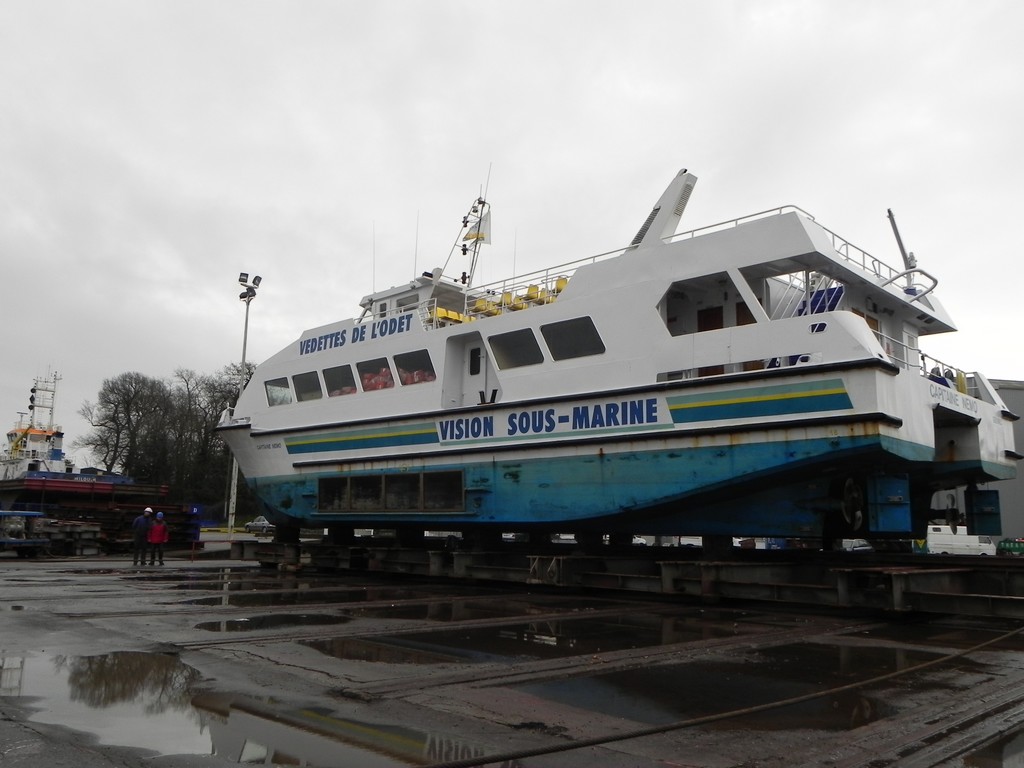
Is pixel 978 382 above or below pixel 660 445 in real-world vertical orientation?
above

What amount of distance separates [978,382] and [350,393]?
34.8 feet

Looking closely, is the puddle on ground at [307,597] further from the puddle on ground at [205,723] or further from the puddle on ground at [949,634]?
the puddle on ground at [949,634]

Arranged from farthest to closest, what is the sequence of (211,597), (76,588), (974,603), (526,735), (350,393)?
(350,393) → (76,588) → (211,597) → (974,603) → (526,735)

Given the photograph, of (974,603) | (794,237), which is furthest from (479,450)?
(974,603)

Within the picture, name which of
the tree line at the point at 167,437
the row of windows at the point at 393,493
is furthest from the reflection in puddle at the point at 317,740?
the tree line at the point at 167,437

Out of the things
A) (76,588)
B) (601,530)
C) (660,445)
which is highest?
(660,445)

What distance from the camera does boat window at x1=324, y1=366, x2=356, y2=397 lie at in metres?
15.3

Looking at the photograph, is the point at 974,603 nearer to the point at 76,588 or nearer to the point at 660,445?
the point at 660,445

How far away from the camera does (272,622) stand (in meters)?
8.34

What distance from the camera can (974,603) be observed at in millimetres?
8125

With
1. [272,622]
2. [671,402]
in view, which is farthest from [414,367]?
[272,622]

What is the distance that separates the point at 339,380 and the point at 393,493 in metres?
2.84

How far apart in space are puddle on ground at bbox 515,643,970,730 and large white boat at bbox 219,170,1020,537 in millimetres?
3540

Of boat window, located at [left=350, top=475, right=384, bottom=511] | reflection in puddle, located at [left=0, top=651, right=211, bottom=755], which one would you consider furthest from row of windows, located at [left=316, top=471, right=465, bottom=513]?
reflection in puddle, located at [left=0, top=651, right=211, bottom=755]
